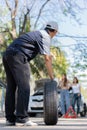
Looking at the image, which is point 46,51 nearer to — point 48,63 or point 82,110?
point 48,63

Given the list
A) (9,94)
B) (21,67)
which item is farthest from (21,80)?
(9,94)

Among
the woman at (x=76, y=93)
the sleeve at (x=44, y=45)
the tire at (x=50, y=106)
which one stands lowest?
the woman at (x=76, y=93)

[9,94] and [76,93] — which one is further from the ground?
[9,94]

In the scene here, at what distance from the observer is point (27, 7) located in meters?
29.9

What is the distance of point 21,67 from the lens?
21.7 feet

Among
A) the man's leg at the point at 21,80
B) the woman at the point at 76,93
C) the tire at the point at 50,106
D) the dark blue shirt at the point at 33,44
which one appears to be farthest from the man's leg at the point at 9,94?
the woman at the point at 76,93

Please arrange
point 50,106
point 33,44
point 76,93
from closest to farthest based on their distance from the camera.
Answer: point 33,44
point 50,106
point 76,93

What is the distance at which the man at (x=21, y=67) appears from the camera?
658 cm

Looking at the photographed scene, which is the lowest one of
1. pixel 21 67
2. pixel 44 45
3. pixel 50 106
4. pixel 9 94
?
pixel 50 106

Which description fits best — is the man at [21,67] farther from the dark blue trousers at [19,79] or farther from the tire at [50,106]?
the tire at [50,106]

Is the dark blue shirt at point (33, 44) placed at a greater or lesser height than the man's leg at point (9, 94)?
greater

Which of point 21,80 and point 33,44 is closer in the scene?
point 21,80

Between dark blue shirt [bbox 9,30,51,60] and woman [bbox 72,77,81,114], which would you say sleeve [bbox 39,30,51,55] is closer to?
dark blue shirt [bbox 9,30,51,60]

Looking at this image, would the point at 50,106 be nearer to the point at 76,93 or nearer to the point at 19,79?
the point at 19,79
